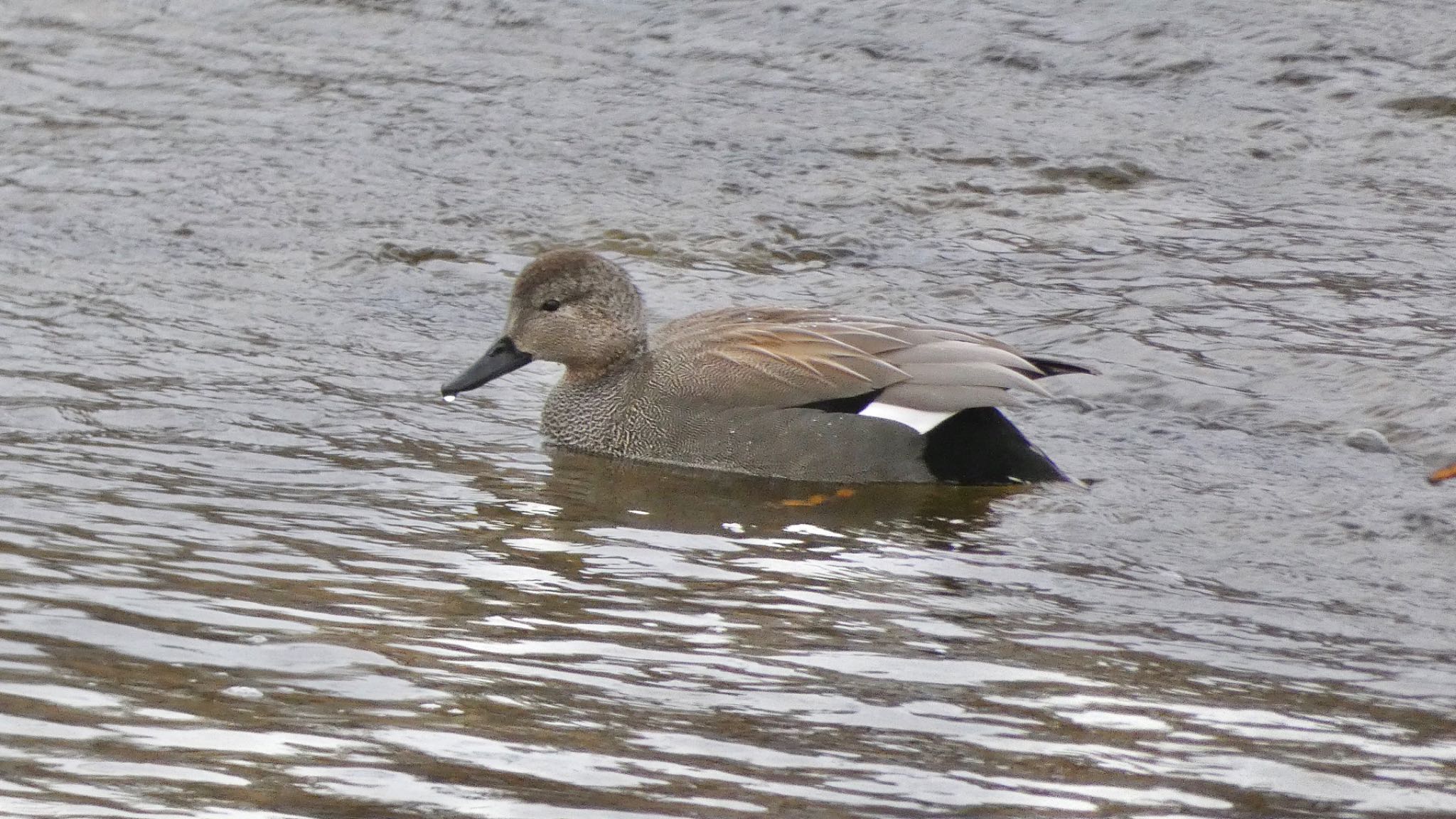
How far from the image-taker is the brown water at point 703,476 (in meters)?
4.37

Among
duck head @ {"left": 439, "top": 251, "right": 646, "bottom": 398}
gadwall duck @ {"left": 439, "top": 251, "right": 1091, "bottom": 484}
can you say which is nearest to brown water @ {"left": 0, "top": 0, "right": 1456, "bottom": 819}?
gadwall duck @ {"left": 439, "top": 251, "right": 1091, "bottom": 484}

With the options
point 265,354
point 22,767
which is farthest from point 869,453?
point 22,767

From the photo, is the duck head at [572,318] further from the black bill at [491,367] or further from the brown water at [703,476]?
→ the brown water at [703,476]

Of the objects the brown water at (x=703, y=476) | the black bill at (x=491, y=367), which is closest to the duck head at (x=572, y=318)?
the black bill at (x=491, y=367)

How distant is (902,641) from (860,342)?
2.36 meters

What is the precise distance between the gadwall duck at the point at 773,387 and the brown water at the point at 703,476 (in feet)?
0.54

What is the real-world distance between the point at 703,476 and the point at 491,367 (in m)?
0.97

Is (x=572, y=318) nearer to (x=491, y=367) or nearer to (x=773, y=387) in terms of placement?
(x=491, y=367)

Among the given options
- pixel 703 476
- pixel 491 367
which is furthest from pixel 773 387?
pixel 491 367

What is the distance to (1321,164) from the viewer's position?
1082 centimetres

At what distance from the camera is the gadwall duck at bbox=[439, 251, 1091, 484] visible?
7203 millimetres

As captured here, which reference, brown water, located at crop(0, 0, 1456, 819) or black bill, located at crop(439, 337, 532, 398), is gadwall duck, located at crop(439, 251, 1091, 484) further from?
brown water, located at crop(0, 0, 1456, 819)

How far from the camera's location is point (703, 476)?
7441mm

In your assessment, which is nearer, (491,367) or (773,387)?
(773,387)
